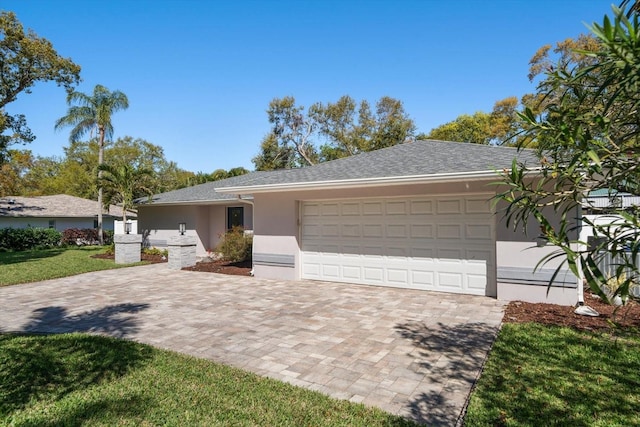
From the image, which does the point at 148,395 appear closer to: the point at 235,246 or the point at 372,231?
the point at 372,231

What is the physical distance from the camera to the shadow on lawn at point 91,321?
6.26 m

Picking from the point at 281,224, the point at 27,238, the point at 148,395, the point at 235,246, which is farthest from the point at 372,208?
the point at 27,238

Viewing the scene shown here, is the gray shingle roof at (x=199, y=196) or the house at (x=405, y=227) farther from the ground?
the gray shingle roof at (x=199, y=196)

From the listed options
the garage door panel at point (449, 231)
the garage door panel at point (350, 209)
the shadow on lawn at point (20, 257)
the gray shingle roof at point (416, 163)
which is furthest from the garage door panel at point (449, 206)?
the shadow on lawn at point (20, 257)

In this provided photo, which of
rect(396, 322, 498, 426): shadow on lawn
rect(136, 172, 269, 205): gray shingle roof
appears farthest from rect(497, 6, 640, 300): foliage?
rect(136, 172, 269, 205): gray shingle roof

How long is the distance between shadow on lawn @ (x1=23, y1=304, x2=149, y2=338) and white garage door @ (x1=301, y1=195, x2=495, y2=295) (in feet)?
16.3

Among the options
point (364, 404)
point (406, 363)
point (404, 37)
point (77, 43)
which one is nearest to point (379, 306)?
point (406, 363)

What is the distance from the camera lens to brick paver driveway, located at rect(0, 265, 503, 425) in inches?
163

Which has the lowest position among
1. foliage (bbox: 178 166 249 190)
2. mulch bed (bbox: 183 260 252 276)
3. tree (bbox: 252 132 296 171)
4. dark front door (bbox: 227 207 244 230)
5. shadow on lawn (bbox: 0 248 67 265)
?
mulch bed (bbox: 183 260 252 276)

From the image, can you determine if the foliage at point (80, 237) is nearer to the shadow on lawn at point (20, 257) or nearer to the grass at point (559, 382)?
the shadow on lawn at point (20, 257)

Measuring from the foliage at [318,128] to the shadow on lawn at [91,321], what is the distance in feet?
95.3

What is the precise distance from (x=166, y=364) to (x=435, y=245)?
6555 millimetres

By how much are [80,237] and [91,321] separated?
23409 mm

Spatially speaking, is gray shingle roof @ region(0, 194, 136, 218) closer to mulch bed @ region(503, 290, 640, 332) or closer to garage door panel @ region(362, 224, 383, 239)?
garage door panel @ region(362, 224, 383, 239)
